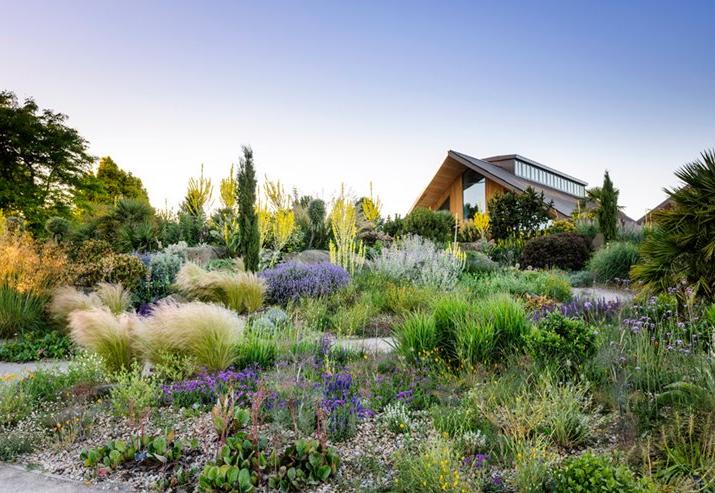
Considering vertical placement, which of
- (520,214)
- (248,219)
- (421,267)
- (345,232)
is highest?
(520,214)

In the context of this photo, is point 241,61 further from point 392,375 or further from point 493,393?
point 493,393

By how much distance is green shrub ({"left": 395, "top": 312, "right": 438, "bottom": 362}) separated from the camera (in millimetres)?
4984

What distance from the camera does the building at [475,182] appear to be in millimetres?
27656

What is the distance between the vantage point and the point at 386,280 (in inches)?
425

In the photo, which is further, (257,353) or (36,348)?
(36,348)

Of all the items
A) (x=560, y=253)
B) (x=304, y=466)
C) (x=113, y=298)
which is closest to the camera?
(x=304, y=466)

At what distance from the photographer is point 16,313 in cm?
790

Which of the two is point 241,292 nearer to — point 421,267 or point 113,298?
point 113,298

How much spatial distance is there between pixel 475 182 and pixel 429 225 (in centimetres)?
1220

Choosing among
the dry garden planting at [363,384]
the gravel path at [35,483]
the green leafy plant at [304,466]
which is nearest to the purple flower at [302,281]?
the dry garden planting at [363,384]

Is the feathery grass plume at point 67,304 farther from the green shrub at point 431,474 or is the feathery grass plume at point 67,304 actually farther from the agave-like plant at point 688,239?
the agave-like plant at point 688,239

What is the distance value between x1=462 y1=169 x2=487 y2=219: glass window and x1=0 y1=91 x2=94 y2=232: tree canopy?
2402 centimetres

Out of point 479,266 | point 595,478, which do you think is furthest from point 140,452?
point 479,266

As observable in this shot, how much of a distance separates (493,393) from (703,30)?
35.6 feet
